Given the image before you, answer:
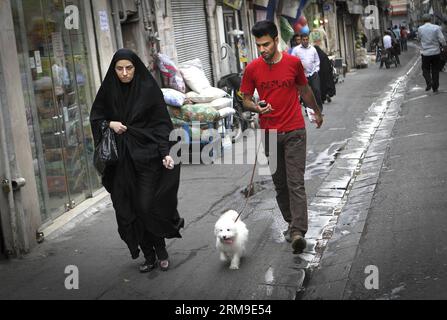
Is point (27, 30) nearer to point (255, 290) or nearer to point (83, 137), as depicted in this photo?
point (83, 137)

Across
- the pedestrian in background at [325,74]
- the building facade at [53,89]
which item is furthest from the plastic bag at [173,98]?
the pedestrian in background at [325,74]

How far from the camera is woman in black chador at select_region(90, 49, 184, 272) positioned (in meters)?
5.53

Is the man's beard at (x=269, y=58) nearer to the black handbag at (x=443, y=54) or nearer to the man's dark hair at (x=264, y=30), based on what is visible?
the man's dark hair at (x=264, y=30)

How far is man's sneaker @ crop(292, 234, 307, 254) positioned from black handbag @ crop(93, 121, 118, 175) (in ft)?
5.39

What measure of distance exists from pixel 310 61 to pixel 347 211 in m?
7.65

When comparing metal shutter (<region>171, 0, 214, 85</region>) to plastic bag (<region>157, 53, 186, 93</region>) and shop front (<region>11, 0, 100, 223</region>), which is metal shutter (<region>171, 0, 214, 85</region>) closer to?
plastic bag (<region>157, 53, 186, 93</region>)

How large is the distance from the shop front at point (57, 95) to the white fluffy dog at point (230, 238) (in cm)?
259

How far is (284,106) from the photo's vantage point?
596cm

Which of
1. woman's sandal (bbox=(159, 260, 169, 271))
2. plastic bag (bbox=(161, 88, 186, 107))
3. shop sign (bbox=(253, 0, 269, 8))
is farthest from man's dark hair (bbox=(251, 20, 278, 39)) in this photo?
shop sign (bbox=(253, 0, 269, 8))

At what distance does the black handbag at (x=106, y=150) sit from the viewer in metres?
5.53

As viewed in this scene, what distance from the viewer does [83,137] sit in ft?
28.5

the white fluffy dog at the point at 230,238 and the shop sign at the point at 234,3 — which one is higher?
the shop sign at the point at 234,3

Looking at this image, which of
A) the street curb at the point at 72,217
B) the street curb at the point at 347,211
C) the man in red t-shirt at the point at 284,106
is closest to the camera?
the street curb at the point at 347,211

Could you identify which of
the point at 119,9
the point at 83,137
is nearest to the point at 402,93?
the point at 119,9
